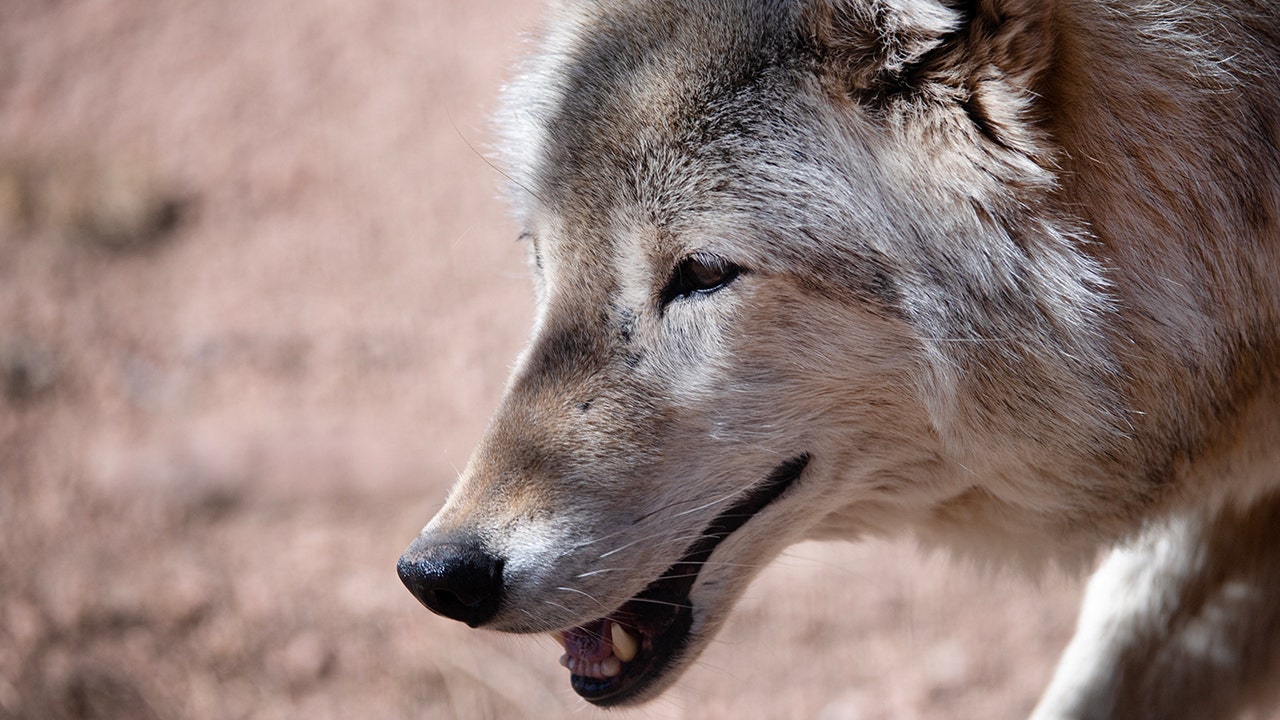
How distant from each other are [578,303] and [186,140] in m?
4.68

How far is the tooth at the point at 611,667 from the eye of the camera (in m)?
2.22

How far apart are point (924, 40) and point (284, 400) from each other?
3556 millimetres

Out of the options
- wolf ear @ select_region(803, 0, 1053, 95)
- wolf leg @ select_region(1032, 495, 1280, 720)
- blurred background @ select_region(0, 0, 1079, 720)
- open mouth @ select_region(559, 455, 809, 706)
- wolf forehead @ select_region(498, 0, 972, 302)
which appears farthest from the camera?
blurred background @ select_region(0, 0, 1079, 720)

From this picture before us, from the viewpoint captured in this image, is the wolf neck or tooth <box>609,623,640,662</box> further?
tooth <box>609,623,640,662</box>

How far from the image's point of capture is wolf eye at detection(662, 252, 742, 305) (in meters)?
2.04

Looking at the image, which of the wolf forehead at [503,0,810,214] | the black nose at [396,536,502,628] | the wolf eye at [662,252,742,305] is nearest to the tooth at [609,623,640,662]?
the black nose at [396,536,502,628]

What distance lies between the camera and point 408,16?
643 centimetres

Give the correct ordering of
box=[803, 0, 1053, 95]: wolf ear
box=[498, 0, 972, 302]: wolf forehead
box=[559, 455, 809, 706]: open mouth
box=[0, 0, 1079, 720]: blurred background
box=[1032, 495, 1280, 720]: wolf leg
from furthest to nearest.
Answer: box=[0, 0, 1079, 720]: blurred background < box=[1032, 495, 1280, 720]: wolf leg < box=[559, 455, 809, 706]: open mouth < box=[498, 0, 972, 302]: wolf forehead < box=[803, 0, 1053, 95]: wolf ear

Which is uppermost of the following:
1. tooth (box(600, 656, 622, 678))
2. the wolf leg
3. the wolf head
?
the wolf head

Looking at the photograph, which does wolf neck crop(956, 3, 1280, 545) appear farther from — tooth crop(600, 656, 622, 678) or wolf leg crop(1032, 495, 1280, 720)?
tooth crop(600, 656, 622, 678)

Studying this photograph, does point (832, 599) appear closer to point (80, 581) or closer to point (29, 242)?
point (80, 581)

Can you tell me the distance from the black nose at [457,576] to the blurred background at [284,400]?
1.03m

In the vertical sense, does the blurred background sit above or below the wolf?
below

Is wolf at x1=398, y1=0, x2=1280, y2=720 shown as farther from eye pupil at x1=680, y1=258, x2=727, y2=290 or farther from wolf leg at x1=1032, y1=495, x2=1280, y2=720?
wolf leg at x1=1032, y1=495, x2=1280, y2=720
